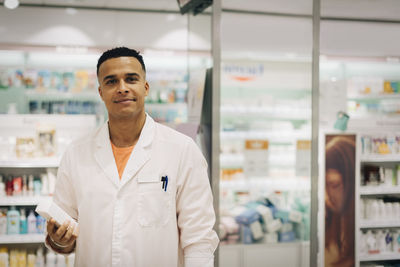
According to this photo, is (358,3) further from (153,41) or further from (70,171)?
(70,171)

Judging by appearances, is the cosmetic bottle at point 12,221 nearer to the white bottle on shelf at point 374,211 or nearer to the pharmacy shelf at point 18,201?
the pharmacy shelf at point 18,201

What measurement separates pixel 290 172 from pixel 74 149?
3196 mm

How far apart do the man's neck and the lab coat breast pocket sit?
0.73 feet

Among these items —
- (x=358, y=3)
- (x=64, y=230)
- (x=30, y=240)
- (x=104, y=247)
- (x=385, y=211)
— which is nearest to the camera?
(x=64, y=230)

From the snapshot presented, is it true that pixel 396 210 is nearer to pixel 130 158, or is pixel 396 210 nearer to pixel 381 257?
pixel 381 257

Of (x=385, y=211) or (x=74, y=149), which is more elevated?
(x=74, y=149)

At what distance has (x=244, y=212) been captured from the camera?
4391mm

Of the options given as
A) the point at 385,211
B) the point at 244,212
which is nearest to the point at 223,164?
the point at 244,212

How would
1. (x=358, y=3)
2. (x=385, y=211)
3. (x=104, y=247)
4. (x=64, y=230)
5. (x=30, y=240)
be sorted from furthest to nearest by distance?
(x=358, y=3) → (x=385, y=211) → (x=30, y=240) → (x=104, y=247) → (x=64, y=230)

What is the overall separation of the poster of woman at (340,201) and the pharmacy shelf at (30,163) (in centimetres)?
272

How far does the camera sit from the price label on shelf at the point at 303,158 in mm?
3721

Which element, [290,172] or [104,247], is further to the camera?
[290,172]

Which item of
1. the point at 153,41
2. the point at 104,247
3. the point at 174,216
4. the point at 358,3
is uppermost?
the point at 358,3

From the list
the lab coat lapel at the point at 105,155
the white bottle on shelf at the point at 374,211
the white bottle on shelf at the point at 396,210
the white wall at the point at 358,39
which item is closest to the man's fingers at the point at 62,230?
the lab coat lapel at the point at 105,155
